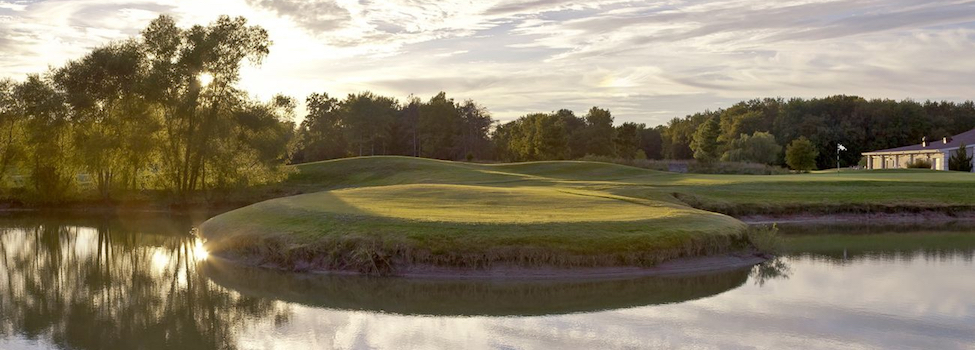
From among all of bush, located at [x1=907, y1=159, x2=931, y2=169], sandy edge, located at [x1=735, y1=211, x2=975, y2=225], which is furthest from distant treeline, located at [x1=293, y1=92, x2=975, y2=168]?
sandy edge, located at [x1=735, y1=211, x2=975, y2=225]

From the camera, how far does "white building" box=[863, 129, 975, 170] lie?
280 feet

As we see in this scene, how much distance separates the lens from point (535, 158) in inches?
4599

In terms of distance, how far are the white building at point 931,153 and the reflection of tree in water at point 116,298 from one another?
79.6m

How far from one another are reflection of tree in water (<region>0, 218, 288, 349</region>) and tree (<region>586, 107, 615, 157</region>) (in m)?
91.1

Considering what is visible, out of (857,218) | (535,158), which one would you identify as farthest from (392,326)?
(535,158)

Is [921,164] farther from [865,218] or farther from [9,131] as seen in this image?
[9,131]

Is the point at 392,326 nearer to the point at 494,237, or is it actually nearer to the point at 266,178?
the point at 494,237

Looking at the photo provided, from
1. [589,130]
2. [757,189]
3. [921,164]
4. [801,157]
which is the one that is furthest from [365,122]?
[757,189]

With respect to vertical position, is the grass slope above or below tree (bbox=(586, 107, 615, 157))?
below

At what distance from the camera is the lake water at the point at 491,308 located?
54.0ft

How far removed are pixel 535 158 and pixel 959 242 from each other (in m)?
84.3

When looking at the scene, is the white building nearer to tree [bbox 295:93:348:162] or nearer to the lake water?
the lake water

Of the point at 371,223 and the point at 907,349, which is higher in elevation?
the point at 371,223

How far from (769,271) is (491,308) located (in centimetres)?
1058
